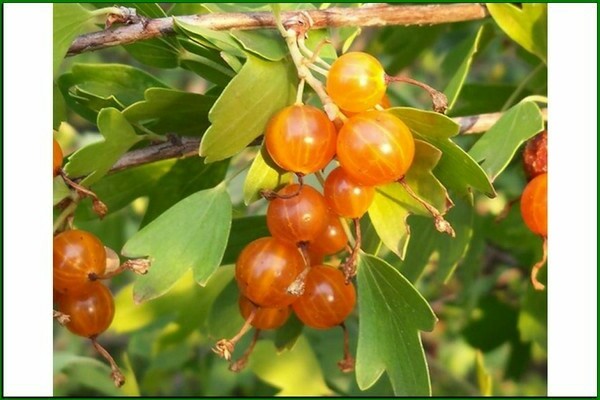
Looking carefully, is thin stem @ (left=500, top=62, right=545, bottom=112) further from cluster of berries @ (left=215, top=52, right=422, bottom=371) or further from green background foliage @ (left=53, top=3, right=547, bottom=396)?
cluster of berries @ (left=215, top=52, right=422, bottom=371)

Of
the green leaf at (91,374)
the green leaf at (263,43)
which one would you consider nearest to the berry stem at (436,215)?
the green leaf at (263,43)

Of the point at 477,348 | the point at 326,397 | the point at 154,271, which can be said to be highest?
the point at 154,271

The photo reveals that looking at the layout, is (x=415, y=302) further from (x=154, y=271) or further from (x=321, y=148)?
(x=154, y=271)

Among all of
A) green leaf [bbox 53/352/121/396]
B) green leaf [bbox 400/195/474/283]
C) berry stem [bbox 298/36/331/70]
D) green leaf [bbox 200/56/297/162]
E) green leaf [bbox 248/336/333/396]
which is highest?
berry stem [bbox 298/36/331/70]

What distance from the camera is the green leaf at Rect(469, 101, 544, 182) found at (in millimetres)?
1229

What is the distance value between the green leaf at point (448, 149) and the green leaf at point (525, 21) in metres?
0.39

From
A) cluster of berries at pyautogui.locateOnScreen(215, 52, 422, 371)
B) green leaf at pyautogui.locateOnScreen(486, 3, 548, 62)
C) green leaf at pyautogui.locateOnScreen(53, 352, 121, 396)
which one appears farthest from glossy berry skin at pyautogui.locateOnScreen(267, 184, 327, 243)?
green leaf at pyautogui.locateOnScreen(53, 352, 121, 396)

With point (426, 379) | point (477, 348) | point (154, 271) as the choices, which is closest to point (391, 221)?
point (426, 379)

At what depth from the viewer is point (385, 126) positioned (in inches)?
43.8

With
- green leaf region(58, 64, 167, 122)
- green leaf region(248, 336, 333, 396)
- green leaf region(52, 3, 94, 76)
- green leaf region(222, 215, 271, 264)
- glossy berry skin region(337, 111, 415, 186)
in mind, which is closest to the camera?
glossy berry skin region(337, 111, 415, 186)

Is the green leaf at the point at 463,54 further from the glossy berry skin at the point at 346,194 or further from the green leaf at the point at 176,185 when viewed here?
the green leaf at the point at 176,185

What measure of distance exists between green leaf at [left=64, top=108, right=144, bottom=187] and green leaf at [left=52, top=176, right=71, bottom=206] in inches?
0.9

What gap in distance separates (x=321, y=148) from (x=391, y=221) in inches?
6.8

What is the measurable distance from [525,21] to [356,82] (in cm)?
49
